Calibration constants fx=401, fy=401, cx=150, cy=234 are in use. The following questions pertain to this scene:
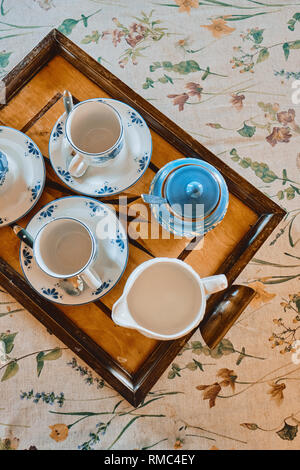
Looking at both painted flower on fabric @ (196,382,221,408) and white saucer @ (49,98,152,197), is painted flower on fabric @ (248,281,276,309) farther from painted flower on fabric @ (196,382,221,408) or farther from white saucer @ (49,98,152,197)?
white saucer @ (49,98,152,197)

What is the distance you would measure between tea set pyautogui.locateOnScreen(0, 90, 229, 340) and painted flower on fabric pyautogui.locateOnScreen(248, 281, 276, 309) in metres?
0.32

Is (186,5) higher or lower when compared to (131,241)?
higher

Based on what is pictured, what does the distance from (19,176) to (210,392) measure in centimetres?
61

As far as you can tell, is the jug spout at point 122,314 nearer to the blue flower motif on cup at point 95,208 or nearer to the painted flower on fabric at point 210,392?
the blue flower motif on cup at point 95,208

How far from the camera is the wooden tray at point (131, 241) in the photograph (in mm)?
698

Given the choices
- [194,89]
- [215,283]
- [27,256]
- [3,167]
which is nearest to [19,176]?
[3,167]

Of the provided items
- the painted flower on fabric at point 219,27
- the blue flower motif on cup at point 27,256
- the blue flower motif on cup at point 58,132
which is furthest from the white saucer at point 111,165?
the painted flower on fabric at point 219,27

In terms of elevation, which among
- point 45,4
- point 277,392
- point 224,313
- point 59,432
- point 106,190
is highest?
point 45,4

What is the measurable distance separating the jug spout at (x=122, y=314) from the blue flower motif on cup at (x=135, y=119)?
1.01 ft

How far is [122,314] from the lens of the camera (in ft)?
2.00

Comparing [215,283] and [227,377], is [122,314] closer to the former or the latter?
[215,283]

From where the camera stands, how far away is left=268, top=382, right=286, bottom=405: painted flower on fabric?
0.91 meters

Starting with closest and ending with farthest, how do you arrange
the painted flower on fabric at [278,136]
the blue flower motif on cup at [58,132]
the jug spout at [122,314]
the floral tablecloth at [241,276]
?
the jug spout at [122,314] → the blue flower motif on cup at [58,132] → the floral tablecloth at [241,276] → the painted flower on fabric at [278,136]

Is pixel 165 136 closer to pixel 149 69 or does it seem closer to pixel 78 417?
pixel 149 69
